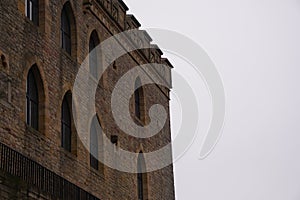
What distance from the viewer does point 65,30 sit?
84.1 feet

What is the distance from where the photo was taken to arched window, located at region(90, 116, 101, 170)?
26.1m

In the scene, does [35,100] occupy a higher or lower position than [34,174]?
higher

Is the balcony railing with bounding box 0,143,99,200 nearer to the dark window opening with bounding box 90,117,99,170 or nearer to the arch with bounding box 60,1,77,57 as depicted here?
the dark window opening with bounding box 90,117,99,170

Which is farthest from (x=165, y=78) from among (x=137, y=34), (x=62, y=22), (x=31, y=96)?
(x=31, y=96)

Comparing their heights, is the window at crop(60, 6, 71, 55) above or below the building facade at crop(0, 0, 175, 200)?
above

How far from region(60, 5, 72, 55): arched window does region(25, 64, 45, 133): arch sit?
8.83 feet

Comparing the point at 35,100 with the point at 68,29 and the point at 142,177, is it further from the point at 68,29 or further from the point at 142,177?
the point at 142,177

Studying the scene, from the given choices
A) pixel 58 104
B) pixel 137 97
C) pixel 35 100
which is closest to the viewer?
pixel 35 100

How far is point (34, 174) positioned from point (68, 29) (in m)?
7.89

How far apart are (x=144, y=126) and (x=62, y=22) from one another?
7453 millimetres

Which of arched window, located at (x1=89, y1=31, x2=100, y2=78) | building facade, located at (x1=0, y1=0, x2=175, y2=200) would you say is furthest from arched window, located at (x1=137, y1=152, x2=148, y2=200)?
arched window, located at (x1=89, y1=31, x2=100, y2=78)

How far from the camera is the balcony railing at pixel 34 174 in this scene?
18359mm

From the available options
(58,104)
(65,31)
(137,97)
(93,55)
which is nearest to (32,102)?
(58,104)

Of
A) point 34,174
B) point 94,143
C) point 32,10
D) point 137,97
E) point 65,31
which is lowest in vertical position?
point 34,174
